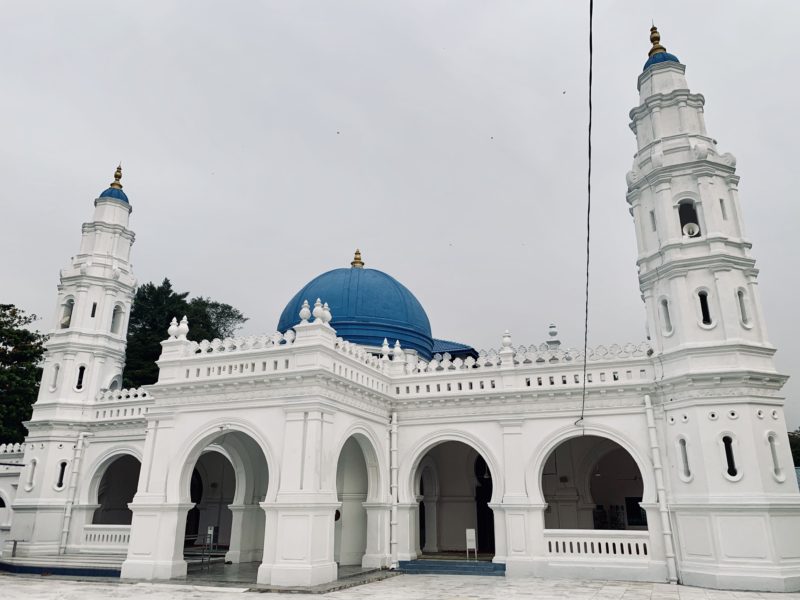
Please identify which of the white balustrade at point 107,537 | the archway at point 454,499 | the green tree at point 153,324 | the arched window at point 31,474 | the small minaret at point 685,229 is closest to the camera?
the small minaret at point 685,229

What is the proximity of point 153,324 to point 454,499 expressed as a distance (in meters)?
27.3

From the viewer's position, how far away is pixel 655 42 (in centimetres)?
1830

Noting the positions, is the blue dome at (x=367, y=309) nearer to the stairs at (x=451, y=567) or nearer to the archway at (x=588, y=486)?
the archway at (x=588, y=486)

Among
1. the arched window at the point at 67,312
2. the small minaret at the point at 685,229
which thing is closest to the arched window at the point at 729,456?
the small minaret at the point at 685,229

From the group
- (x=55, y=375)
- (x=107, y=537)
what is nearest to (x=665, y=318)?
(x=107, y=537)

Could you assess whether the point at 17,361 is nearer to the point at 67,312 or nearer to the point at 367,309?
the point at 67,312

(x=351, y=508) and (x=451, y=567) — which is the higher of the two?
(x=351, y=508)

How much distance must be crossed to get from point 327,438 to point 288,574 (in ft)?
10.4

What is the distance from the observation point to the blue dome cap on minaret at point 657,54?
17.7 metres

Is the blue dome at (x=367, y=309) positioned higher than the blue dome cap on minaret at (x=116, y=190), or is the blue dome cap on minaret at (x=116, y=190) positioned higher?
the blue dome cap on minaret at (x=116, y=190)

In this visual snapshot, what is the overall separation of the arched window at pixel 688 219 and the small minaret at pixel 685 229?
0.09 feet

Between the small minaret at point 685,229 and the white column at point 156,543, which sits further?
the small minaret at point 685,229

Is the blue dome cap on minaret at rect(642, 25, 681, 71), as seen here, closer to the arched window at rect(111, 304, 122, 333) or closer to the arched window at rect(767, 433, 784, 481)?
the arched window at rect(767, 433, 784, 481)

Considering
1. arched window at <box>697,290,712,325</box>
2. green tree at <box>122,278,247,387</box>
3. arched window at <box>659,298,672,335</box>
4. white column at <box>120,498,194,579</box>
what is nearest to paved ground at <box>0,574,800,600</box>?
white column at <box>120,498,194,579</box>
